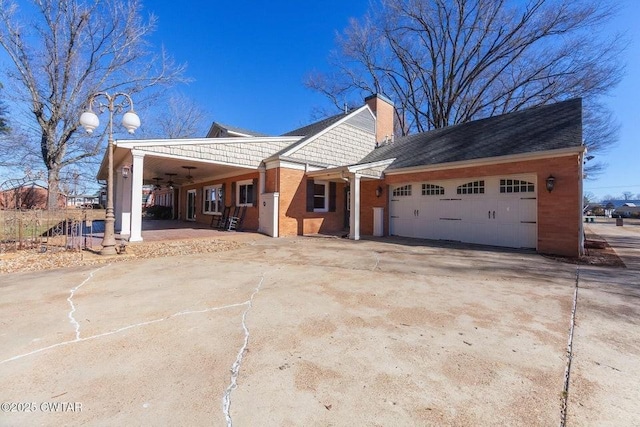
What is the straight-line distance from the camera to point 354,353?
108 inches

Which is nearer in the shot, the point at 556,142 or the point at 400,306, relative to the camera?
the point at 400,306

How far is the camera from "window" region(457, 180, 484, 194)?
10.4 m

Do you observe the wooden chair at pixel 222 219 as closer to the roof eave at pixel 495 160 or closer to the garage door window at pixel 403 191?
the roof eave at pixel 495 160

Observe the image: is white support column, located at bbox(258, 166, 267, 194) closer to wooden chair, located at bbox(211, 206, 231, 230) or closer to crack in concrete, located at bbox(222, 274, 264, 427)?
wooden chair, located at bbox(211, 206, 231, 230)

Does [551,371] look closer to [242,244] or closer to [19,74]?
[242,244]

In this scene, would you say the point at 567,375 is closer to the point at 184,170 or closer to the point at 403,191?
the point at 403,191

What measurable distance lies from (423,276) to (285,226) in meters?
7.72

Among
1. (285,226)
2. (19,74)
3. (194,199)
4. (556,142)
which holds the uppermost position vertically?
(19,74)

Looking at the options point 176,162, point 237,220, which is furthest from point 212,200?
point 176,162

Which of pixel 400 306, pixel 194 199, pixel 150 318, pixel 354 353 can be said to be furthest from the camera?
pixel 194 199

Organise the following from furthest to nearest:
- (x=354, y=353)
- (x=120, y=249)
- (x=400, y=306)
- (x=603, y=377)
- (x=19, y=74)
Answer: (x=19, y=74), (x=120, y=249), (x=400, y=306), (x=354, y=353), (x=603, y=377)

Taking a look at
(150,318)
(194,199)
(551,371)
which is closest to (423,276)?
(551,371)

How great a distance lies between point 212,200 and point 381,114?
1253cm

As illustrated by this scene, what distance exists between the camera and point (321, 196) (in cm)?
1427
